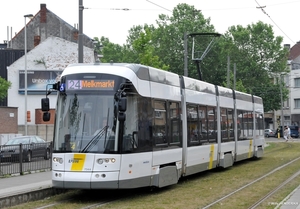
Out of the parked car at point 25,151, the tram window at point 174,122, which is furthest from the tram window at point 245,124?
the tram window at point 174,122

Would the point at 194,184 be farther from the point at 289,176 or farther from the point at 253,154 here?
the point at 253,154

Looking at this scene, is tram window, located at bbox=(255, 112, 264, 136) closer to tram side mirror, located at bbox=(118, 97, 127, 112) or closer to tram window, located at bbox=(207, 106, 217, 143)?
tram window, located at bbox=(207, 106, 217, 143)

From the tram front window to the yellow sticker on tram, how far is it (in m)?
0.13

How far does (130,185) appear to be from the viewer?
44.1 feet

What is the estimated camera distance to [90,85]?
44.9 feet

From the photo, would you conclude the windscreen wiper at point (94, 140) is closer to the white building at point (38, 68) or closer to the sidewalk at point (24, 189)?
the sidewalk at point (24, 189)

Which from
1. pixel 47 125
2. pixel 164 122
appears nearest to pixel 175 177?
pixel 164 122

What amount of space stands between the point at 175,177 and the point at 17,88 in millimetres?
38096

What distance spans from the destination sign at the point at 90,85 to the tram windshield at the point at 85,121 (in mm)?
25

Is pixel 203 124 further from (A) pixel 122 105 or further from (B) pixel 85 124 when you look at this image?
(A) pixel 122 105

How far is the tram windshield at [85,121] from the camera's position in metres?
13.2

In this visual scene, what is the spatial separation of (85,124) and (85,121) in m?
0.07

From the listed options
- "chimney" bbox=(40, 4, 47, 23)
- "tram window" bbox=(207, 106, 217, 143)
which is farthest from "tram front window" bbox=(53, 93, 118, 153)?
"chimney" bbox=(40, 4, 47, 23)

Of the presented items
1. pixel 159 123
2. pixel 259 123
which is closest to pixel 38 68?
pixel 259 123
